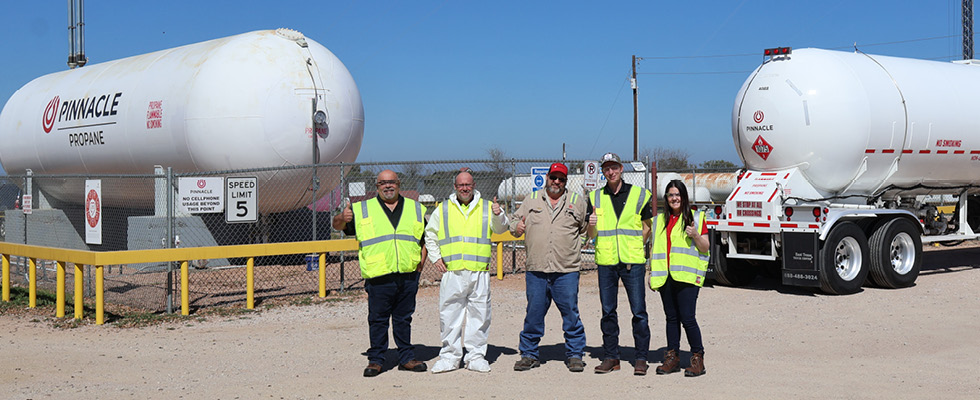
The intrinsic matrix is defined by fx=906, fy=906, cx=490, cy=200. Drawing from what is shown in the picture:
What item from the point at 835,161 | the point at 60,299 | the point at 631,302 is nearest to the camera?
the point at 631,302

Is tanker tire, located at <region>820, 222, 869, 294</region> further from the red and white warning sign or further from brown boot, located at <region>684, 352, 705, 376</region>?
the red and white warning sign

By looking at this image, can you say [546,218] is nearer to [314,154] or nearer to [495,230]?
[495,230]

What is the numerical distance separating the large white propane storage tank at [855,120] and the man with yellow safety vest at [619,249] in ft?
18.6

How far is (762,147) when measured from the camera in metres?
12.3

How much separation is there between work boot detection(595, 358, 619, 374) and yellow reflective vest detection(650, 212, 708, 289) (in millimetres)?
700

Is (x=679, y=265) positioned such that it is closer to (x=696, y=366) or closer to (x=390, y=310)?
(x=696, y=366)

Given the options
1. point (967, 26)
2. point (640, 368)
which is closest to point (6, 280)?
point (640, 368)

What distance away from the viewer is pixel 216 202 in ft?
37.7

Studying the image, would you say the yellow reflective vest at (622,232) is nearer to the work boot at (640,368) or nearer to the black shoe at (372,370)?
the work boot at (640,368)

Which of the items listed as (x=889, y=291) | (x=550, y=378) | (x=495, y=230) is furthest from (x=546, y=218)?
(x=889, y=291)

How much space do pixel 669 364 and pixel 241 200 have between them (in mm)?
6707

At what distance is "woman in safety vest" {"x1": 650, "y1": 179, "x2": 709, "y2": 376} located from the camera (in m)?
6.79

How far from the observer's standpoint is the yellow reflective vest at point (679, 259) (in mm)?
6789

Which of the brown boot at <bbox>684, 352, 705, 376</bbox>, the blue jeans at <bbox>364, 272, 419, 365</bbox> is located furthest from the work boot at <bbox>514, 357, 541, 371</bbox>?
the brown boot at <bbox>684, 352, 705, 376</bbox>
